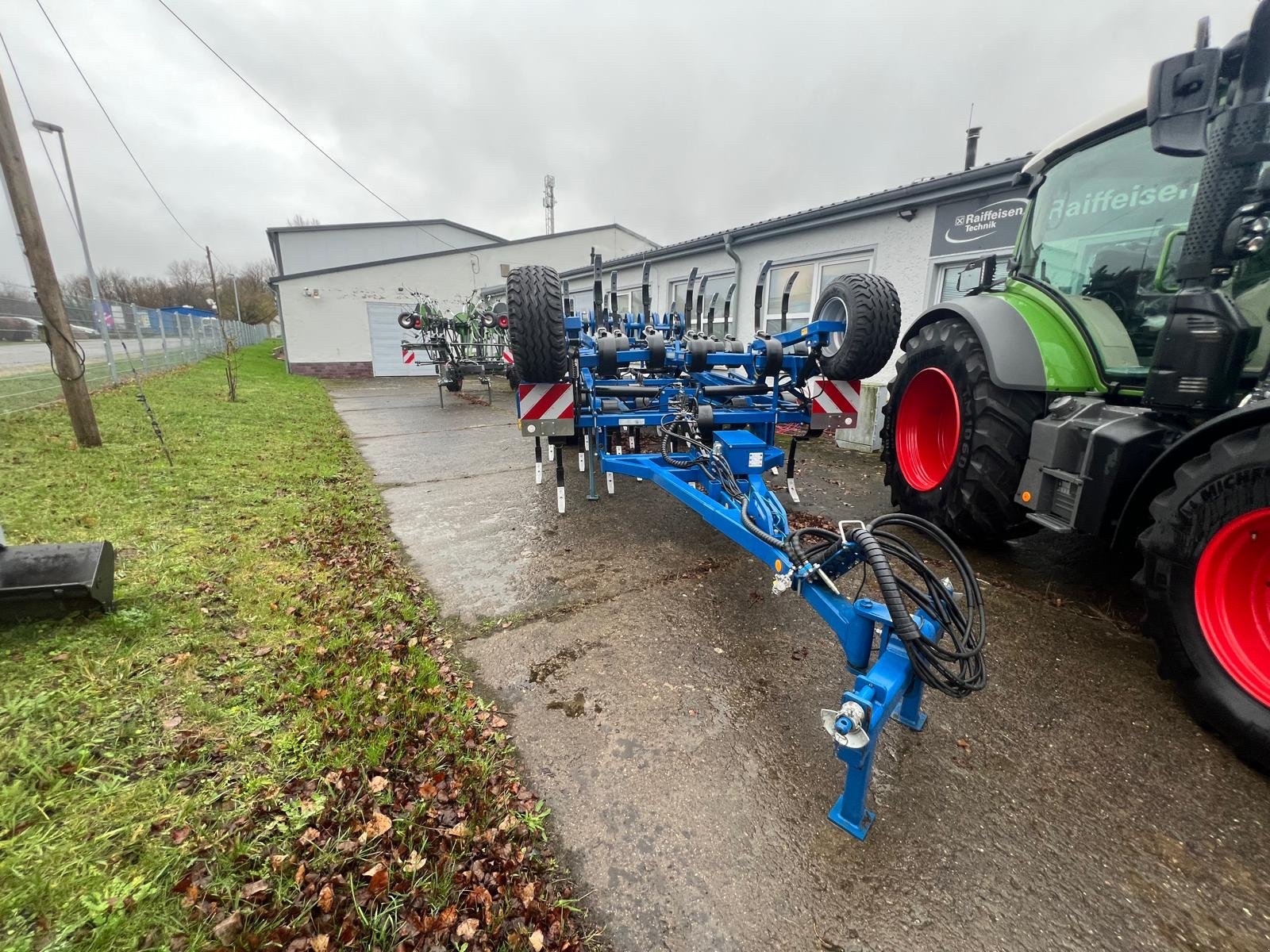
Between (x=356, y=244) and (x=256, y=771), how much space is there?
1141 inches

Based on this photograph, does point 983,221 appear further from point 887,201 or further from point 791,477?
point 791,477

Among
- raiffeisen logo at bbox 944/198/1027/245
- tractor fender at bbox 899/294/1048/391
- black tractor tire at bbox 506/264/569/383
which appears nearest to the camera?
tractor fender at bbox 899/294/1048/391

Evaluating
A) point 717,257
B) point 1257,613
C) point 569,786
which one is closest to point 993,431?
point 1257,613

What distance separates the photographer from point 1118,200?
9.69 feet

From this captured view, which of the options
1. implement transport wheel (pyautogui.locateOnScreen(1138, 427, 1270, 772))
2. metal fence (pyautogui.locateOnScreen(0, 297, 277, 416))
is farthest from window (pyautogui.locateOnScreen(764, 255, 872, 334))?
metal fence (pyautogui.locateOnScreen(0, 297, 277, 416))

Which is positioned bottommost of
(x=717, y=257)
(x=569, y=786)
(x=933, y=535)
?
(x=569, y=786)

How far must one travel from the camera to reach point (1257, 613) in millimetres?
1977

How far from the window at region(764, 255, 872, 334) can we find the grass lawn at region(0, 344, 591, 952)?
728cm

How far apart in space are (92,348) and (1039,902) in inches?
664

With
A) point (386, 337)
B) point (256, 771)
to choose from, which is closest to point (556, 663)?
point (256, 771)

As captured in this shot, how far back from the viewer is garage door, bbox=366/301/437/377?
18.8m

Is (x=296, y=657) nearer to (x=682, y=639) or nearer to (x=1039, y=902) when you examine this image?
(x=682, y=639)

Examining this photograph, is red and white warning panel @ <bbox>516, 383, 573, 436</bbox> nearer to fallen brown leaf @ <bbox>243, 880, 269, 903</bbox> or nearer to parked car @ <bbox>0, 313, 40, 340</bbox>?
fallen brown leaf @ <bbox>243, 880, 269, 903</bbox>

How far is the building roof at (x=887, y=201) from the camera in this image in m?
6.18
